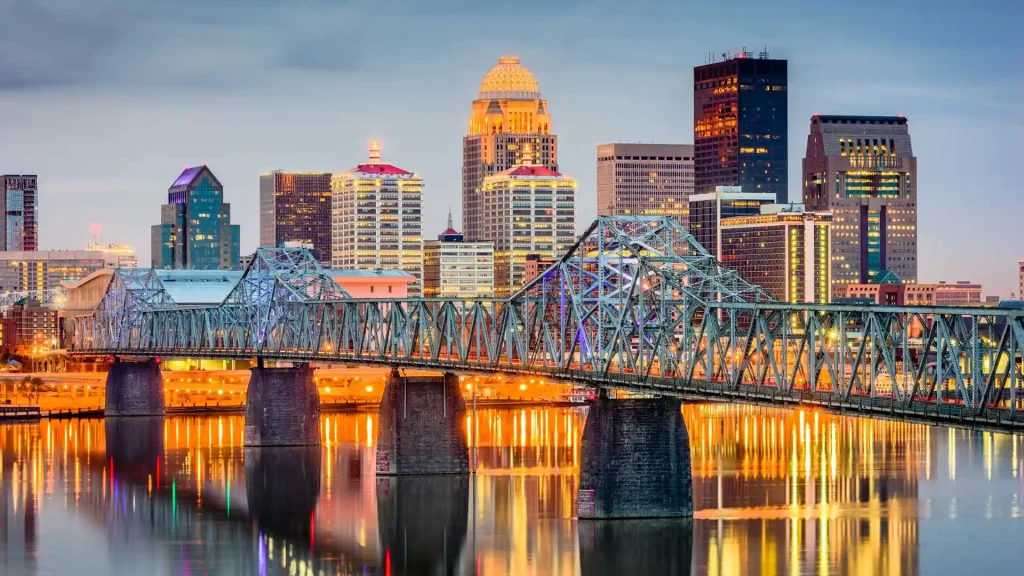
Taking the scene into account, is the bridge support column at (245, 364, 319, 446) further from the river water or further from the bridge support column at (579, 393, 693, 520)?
the bridge support column at (579, 393, 693, 520)

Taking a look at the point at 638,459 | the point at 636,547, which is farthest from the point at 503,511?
the point at 636,547


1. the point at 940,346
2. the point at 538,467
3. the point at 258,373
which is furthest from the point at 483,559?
the point at 258,373

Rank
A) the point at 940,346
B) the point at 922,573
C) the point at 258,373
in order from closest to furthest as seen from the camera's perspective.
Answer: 1. the point at 940,346
2. the point at 922,573
3. the point at 258,373

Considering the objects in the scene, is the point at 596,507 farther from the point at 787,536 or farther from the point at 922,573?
the point at 922,573

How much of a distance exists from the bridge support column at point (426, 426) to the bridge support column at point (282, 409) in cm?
2943

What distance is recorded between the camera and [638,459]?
105562mm

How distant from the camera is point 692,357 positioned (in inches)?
4190

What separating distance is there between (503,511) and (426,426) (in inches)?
670

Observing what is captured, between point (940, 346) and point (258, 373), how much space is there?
88.0 m

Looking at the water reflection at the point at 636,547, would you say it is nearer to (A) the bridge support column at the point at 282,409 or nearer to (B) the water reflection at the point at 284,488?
(B) the water reflection at the point at 284,488

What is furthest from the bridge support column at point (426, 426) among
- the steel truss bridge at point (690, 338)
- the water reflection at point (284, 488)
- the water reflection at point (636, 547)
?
the water reflection at point (636, 547)

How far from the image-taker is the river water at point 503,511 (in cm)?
10075

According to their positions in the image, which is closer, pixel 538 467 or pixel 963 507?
pixel 963 507

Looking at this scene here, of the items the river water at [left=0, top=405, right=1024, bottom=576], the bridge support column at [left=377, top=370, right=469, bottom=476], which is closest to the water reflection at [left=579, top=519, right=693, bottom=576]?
the river water at [left=0, top=405, right=1024, bottom=576]
